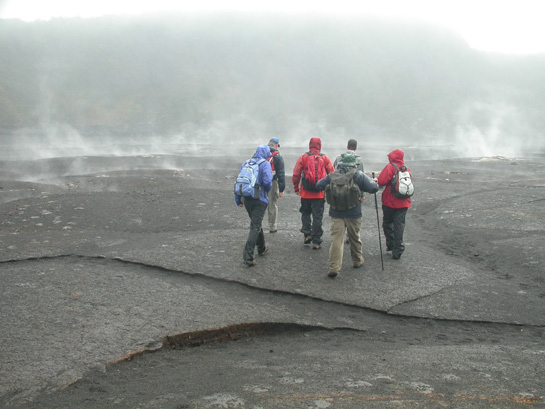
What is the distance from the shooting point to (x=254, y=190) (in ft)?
21.2

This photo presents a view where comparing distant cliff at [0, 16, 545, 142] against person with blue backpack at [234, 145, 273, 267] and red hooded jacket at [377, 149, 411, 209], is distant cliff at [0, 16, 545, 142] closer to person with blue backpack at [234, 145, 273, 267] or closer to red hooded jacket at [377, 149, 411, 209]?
person with blue backpack at [234, 145, 273, 267]

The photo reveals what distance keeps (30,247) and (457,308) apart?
5922 mm

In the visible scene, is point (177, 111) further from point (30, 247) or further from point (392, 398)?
point (392, 398)

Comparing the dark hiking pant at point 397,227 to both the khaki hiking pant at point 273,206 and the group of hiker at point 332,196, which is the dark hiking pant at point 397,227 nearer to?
the group of hiker at point 332,196

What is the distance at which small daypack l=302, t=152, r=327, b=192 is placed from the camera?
23.8 feet

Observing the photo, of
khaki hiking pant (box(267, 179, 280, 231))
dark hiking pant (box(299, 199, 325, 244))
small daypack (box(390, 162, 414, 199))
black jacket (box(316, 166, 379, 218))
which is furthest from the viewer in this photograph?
khaki hiking pant (box(267, 179, 280, 231))

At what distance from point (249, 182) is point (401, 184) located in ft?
7.14

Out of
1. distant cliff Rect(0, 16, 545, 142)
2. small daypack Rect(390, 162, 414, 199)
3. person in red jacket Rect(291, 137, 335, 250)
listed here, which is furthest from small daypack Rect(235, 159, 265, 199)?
distant cliff Rect(0, 16, 545, 142)

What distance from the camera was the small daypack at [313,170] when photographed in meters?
7.26

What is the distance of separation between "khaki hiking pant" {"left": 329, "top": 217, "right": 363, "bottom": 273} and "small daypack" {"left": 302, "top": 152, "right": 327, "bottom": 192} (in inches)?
40.1

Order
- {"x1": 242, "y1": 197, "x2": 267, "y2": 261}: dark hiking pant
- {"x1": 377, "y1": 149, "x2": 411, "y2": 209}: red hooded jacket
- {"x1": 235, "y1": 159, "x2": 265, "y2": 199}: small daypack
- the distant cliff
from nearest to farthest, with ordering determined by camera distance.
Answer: {"x1": 235, "y1": 159, "x2": 265, "y2": 199}: small daypack < {"x1": 242, "y1": 197, "x2": 267, "y2": 261}: dark hiking pant < {"x1": 377, "y1": 149, "x2": 411, "y2": 209}: red hooded jacket < the distant cliff

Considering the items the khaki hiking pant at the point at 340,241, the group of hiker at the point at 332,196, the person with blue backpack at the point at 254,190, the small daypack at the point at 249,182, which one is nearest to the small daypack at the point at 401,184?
the group of hiker at the point at 332,196

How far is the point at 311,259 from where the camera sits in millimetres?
6949

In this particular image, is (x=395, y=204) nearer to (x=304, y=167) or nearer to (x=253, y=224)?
(x=304, y=167)
